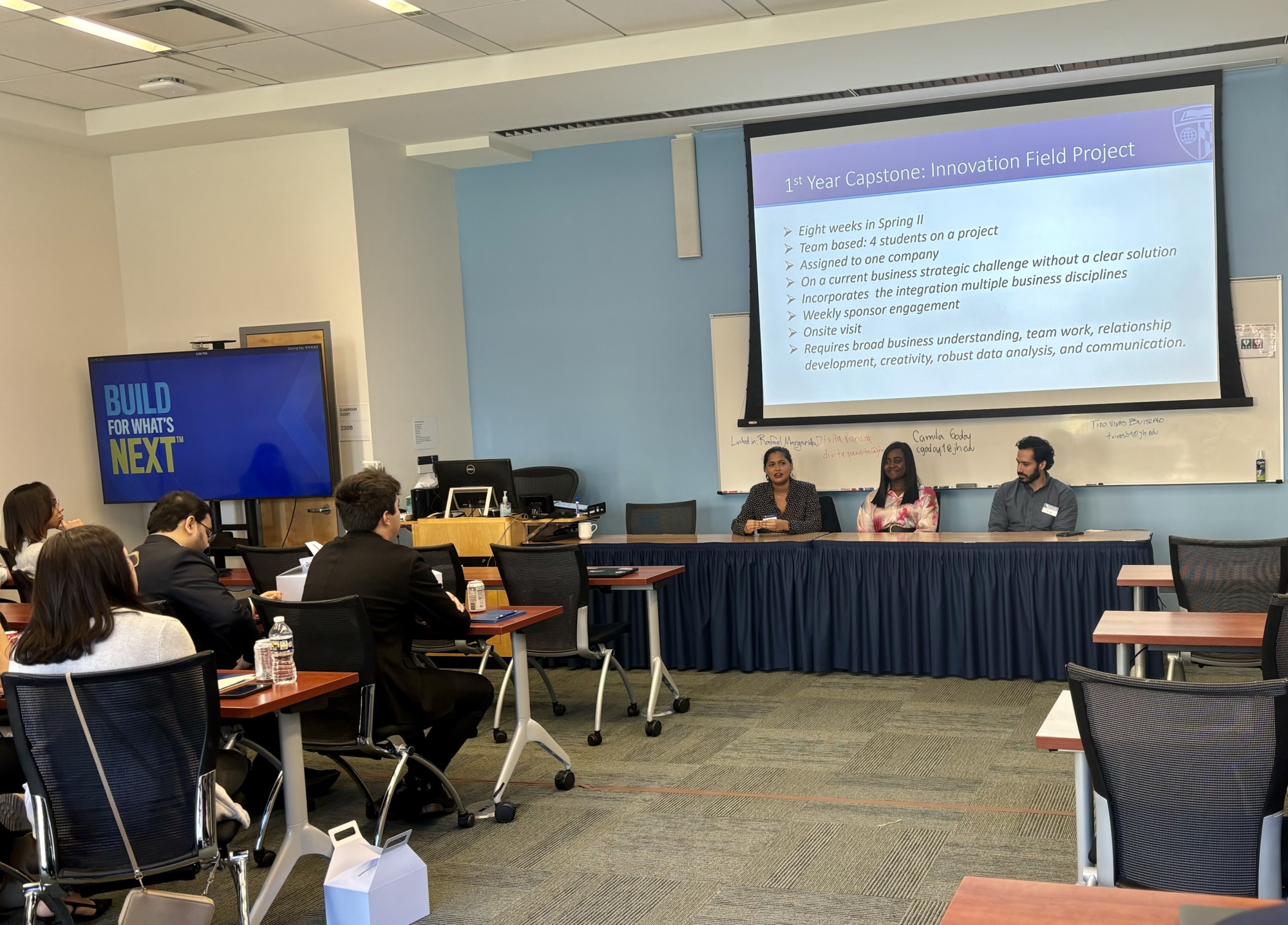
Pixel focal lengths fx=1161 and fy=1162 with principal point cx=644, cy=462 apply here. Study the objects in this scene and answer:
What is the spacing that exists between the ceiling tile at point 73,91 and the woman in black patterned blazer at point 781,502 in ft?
13.5

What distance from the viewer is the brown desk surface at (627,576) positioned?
5.39 meters

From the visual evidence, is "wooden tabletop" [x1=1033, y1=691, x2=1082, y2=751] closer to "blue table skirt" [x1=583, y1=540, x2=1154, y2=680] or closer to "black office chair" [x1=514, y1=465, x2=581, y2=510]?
"blue table skirt" [x1=583, y1=540, x2=1154, y2=680]

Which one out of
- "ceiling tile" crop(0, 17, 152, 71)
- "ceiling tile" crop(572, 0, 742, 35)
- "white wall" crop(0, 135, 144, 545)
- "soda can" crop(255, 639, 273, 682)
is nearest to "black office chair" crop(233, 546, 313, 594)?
"soda can" crop(255, 639, 273, 682)

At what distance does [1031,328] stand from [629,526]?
8.87 feet

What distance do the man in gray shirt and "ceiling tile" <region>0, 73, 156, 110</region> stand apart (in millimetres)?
5320

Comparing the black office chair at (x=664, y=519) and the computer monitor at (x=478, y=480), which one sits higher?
the computer monitor at (x=478, y=480)

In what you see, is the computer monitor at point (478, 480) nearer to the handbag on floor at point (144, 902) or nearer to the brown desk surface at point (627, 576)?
the brown desk surface at point (627, 576)

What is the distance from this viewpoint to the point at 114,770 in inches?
108

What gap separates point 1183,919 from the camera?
1128 mm

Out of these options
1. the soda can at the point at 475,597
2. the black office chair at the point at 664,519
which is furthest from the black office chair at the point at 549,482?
the soda can at the point at 475,597

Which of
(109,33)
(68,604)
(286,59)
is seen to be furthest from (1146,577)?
(109,33)

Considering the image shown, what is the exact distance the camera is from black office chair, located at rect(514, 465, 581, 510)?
7828mm

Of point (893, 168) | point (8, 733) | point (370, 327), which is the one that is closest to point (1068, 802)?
point (8, 733)

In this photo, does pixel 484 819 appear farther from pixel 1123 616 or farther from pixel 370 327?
pixel 370 327
